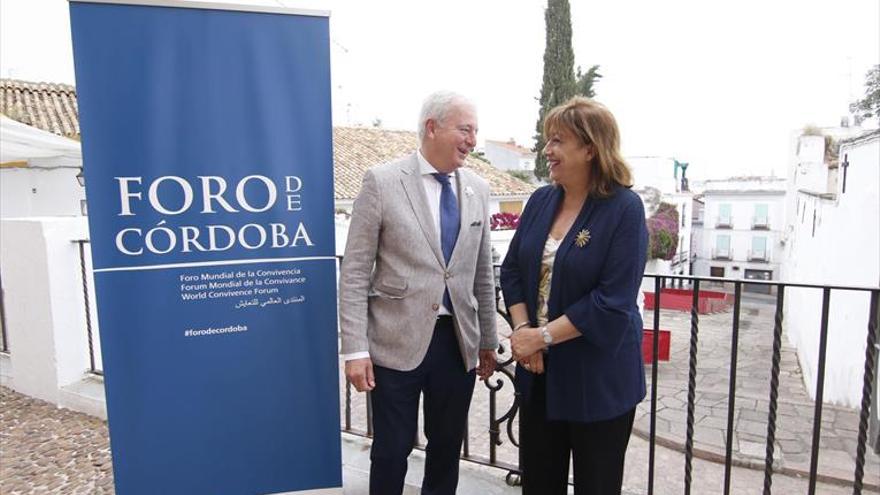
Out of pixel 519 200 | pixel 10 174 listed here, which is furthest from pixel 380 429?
pixel 519 200

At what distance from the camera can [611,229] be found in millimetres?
1494

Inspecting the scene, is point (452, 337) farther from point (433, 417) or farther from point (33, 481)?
point (33, 481)

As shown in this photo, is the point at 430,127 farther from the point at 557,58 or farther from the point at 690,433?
the point at 557,58

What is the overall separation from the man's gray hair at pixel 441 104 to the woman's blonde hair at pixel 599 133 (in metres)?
0.30

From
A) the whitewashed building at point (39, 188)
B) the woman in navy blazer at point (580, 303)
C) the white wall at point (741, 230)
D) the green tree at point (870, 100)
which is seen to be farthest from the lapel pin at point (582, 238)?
the white wall at point (741, 230)

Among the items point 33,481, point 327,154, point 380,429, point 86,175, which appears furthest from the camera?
point 33,481

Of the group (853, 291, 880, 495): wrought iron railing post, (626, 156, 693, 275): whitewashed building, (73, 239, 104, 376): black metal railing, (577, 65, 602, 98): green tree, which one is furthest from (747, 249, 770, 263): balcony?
(73, 239, 104, 376): black metal railing

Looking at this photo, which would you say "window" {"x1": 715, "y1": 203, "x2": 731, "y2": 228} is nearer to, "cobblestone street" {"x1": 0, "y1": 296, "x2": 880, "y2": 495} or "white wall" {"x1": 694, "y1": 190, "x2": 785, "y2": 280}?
"white wall" {"x1": 694, "y1": 190, "x2": 785, "y2": 280}

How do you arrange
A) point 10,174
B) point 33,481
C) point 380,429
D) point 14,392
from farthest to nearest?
point 10,174, point 14,392, point 33,481, point 380,429

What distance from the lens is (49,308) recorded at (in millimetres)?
3338

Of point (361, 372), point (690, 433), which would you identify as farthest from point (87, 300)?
point (690, 433)

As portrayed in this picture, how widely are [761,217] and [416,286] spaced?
4024 cm

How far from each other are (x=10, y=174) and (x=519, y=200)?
1794 centimetres

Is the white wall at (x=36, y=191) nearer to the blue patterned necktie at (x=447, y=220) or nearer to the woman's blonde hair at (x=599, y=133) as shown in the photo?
the blue patterned necktie at (x=447, y=220)
